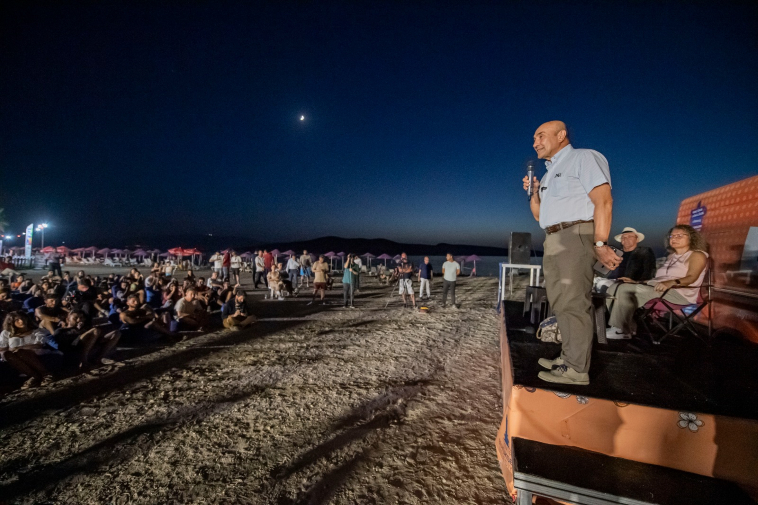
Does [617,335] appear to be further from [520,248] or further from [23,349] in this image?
[23,349]

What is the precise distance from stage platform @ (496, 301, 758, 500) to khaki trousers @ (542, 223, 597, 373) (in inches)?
9.5

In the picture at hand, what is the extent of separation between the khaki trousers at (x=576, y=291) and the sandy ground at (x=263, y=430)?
1.50m

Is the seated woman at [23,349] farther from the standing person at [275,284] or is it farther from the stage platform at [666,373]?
the standing person at [275,284]

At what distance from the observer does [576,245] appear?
224 cm

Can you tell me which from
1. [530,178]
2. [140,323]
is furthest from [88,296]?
[530,178]

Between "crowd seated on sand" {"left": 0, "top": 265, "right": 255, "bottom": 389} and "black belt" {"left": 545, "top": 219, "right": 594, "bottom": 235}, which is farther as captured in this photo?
"crowd seated on sand" {"left": 0, "top": 265, "right": 255, "bottom": 389}

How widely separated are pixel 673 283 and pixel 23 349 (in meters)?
9.05

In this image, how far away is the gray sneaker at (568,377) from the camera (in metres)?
2.19

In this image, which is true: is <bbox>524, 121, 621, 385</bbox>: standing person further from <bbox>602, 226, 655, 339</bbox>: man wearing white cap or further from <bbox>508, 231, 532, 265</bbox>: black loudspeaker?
<bbox>508, 231, 532, 265</bbox>: black loudspeaker

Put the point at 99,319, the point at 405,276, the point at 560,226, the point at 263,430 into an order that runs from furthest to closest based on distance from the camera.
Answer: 1. the point at 405,276
2. the point at 99,319
3. the point at 263,430
4. the point at 560,226

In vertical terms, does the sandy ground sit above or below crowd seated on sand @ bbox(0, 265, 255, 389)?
below

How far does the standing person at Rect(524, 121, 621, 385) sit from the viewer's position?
2.14 m

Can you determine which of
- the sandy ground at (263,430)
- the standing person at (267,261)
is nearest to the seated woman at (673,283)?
the sandy ground at (263,430)

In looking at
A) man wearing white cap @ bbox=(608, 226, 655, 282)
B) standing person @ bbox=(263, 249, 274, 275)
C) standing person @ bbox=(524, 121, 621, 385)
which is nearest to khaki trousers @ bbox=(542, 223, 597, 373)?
standing person @ bbox=(524, 121, 621, 385)
